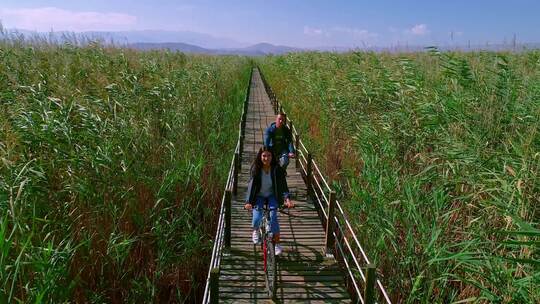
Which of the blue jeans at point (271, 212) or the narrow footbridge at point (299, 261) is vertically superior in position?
the blue jeans at point (271, 212)

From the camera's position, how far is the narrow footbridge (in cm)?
523

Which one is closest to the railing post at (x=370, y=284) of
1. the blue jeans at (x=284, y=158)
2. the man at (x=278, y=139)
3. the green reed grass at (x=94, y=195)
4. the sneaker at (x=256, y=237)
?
the sneaker at (x=256, y=237)

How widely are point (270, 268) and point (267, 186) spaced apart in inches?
50.4

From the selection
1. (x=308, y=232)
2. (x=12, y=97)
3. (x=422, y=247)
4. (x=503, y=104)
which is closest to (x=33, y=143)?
(x=12, y=97)

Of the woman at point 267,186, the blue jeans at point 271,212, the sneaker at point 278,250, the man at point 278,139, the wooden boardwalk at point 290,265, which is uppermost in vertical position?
the man at point 278,139

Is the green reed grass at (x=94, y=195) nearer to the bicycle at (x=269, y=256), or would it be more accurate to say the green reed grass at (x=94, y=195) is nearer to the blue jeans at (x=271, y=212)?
the blue jeans at (x=271, y=212)

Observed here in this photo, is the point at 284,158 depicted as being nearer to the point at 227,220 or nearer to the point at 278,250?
the point at 227,220

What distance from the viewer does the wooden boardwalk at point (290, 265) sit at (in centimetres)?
537

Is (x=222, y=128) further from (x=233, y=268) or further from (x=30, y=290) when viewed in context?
(x=30, y=290)

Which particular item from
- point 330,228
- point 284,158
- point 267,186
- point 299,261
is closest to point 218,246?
point 267,186

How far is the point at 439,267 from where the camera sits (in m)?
4.85

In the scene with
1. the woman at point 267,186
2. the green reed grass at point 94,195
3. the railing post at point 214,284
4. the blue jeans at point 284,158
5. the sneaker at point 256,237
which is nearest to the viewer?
the green reed grass at point 94,195

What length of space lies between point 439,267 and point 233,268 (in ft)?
9.41

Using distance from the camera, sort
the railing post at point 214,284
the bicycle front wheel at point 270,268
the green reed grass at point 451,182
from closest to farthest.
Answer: the green reed grass at point 451,182
the railing post at point 214,284
the bicycle front wheel at point 270,268
